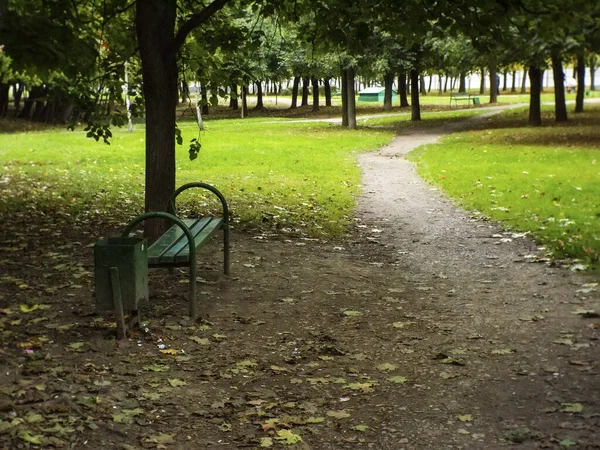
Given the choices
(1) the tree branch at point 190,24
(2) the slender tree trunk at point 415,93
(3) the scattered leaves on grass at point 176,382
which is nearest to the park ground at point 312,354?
(3) the scattered leaves on grass at point 176,382

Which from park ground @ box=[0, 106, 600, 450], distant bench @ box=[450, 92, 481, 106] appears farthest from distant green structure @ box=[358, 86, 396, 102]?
park ground @ box=[0, 106, 600, 450]

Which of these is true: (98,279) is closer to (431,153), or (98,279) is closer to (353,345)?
(353,345)

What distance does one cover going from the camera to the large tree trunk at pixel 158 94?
7664 millimetres

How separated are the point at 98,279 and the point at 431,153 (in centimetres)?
1633

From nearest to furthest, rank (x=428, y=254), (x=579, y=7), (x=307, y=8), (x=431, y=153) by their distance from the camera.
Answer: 1. (x=579, y=7)
2. (x=428, y=254)
3. (x=307, y=8)
4. (x=431, y=153)

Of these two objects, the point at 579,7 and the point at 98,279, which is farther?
the point at 579,7

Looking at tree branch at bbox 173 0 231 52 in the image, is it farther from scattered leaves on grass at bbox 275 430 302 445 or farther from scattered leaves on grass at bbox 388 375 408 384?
scattered leaves on grass at bbox 275 430 302 445

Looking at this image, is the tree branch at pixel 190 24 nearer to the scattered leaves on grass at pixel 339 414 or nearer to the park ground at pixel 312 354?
the park ground at pixel 312 354

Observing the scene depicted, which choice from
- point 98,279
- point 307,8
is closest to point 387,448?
point 98,279

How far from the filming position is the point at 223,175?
55.6 ft

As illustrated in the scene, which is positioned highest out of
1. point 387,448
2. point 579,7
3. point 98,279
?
point 579,7

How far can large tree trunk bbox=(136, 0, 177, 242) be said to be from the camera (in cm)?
766

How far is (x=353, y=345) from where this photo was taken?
18.5ft

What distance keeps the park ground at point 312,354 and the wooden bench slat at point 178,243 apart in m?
0.52
